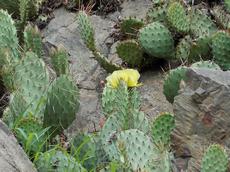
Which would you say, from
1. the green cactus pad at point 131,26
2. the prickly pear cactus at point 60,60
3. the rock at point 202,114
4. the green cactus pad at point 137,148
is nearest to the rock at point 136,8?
the green cactus pad at point 131,26

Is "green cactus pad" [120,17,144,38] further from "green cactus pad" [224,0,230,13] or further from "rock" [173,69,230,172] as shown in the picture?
"rock" [173,69,230,172]

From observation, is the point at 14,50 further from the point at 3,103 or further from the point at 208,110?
the point at 208,110

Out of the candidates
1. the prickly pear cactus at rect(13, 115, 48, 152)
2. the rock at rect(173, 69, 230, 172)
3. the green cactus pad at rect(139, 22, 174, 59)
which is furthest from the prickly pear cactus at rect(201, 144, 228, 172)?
the green cactus pad at rect(139, 22, 174, 59)

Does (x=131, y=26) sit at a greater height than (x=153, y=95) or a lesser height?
greater

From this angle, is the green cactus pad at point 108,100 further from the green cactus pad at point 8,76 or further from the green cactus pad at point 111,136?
the green cactus pad at point 8,76

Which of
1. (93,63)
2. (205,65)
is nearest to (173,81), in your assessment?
(205,65)

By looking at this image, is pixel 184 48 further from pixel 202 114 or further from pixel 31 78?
pixel 31 78
